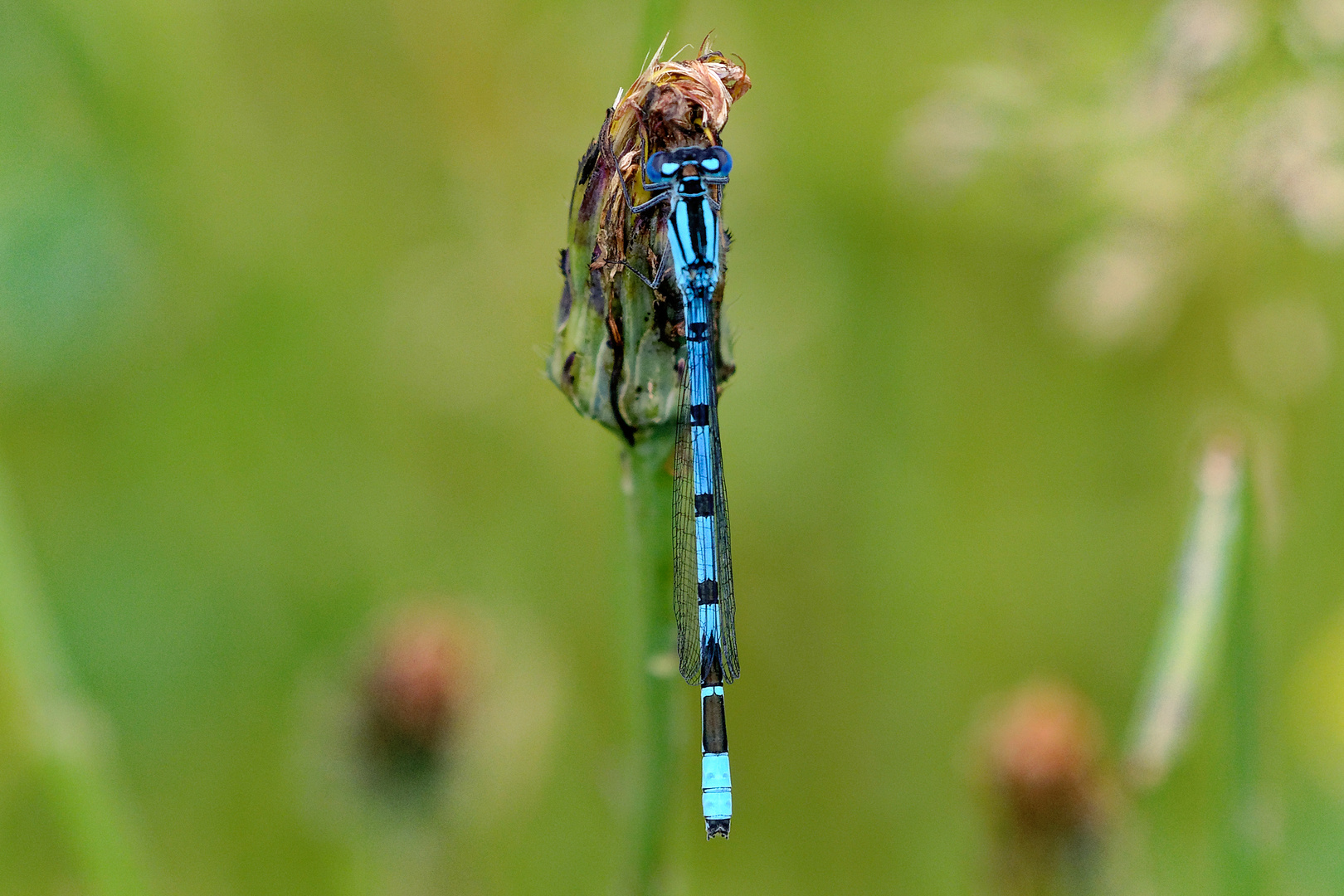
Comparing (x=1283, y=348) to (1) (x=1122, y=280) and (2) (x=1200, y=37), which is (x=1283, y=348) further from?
(2) (x=1200, y=37)

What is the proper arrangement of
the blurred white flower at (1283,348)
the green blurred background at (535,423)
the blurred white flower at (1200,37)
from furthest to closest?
the green blurred background at (535,423) → the blurred white flower at (1283,348) → the blurred white flower at (1200,37)

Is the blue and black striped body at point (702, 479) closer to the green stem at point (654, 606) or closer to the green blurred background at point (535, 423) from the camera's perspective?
the green stem at point (654, 606)

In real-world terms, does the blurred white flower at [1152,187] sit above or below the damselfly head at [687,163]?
above

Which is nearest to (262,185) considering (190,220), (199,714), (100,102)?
(190,220)

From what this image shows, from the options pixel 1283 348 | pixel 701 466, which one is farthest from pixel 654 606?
pixel 1283 348

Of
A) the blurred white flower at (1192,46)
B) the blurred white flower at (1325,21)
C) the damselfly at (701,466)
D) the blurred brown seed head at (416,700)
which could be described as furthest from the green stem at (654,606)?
the blurred white flower at (1325,21)

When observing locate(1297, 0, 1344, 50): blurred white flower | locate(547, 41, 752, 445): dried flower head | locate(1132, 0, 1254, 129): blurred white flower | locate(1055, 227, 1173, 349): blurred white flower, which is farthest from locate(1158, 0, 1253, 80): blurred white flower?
locate(547, 41, 752, 445): dried flower head

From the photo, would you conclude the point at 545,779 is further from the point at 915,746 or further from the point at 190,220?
the point at 190,220
